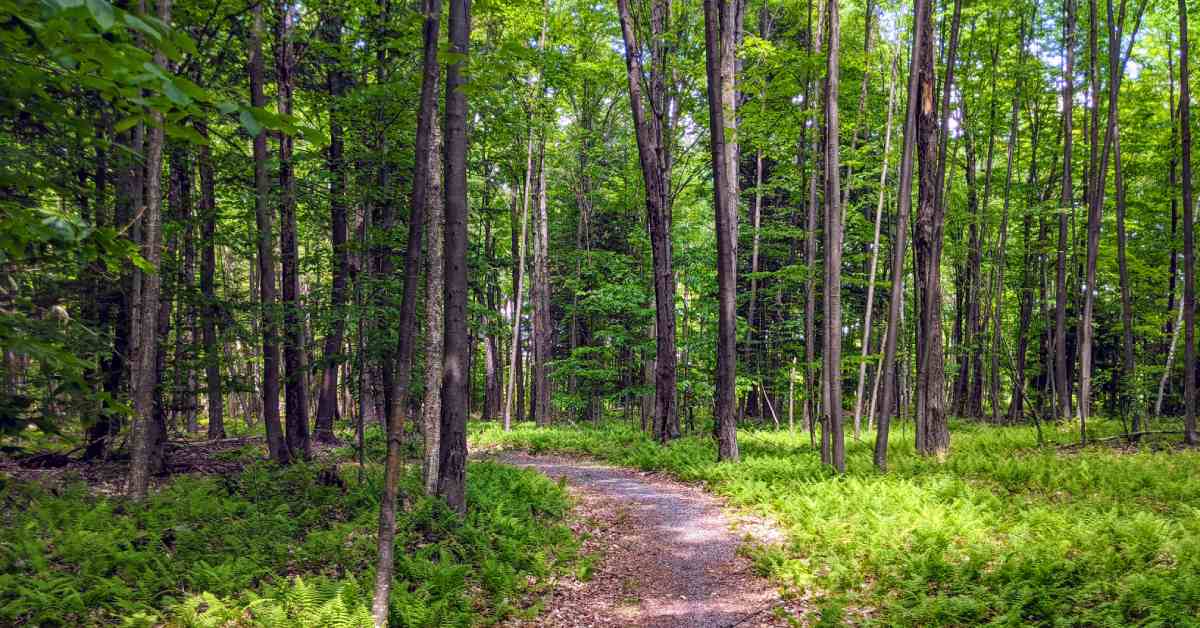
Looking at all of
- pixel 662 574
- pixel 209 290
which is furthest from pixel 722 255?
pixel 209 290

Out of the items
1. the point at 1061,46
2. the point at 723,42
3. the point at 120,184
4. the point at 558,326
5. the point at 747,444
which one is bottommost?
the point at 747,444

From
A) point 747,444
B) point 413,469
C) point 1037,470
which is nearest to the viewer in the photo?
point 1037,470

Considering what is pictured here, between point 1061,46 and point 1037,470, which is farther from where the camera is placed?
point 1061,46

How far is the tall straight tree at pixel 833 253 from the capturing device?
1065 cm

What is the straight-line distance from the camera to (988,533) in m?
7.18

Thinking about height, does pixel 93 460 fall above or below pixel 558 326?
below

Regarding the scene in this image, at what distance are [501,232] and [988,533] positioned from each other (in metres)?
24.1

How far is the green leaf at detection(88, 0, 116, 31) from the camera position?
1.38 m

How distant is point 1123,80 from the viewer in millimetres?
17688

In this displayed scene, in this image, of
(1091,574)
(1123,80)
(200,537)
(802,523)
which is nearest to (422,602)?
(200,537)

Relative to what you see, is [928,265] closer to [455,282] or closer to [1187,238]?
[1187,238]

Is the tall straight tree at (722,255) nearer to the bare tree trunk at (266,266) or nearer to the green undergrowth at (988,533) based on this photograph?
the green undergrowth at (988,533)

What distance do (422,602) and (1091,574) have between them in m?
6.27

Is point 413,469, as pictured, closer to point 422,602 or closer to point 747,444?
point 422,602
